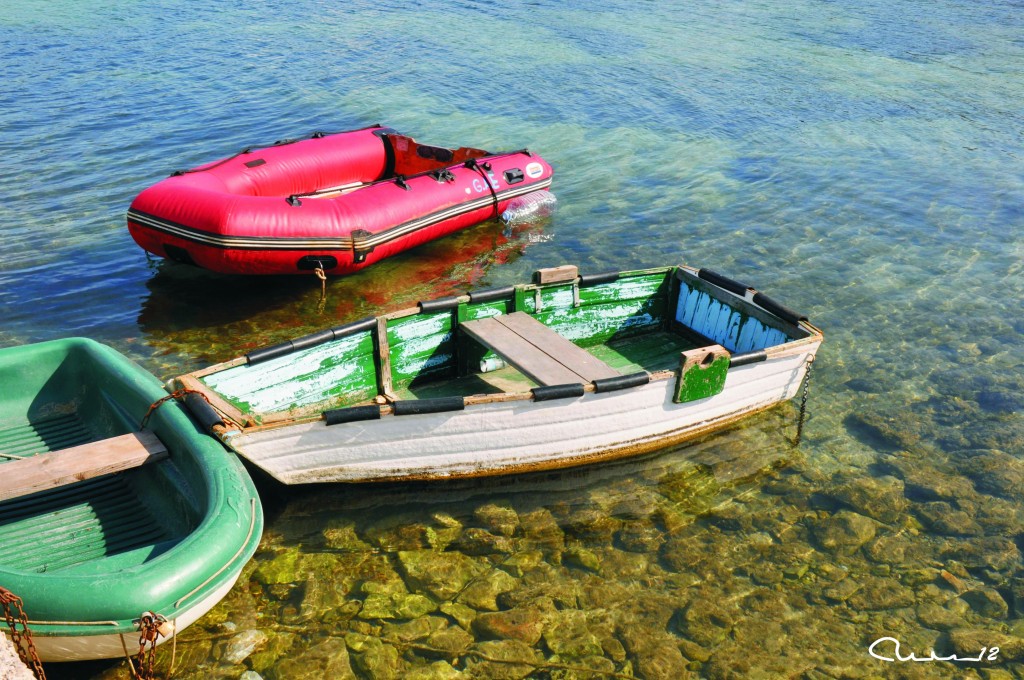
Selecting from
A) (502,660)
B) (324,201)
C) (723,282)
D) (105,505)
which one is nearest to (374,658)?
(502,660)

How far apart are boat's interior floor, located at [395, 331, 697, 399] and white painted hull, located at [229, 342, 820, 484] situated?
0.74 metres

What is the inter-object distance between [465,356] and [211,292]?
4.46 metres

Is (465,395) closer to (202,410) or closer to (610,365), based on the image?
(610,365)

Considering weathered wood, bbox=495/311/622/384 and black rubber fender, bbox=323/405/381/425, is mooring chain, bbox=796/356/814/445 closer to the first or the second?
Answer: weathered wood, bbox=495/311/622/384

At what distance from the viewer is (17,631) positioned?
15.6 feet

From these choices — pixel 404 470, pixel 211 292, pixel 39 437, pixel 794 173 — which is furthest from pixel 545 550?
pixel 794 173

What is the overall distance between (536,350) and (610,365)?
1.35 meters

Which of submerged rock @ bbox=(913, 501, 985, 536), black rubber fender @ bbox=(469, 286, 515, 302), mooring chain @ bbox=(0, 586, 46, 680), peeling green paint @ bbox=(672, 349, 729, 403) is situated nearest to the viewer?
mooring chain @ bbox=(0, 586, 46, 680)

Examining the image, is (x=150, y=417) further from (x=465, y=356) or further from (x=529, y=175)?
(x=529, y=175)

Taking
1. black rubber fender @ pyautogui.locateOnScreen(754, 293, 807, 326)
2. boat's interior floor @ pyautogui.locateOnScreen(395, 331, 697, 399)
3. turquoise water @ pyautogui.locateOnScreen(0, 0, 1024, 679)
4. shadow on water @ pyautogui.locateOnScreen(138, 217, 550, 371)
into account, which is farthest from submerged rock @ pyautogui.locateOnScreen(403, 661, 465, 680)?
shadow on water @ pyautogui.locateOnScreen(138, 217, 550, 371)

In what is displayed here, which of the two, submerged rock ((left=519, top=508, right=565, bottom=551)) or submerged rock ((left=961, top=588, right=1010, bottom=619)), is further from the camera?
submerged rock ((left=519, top=508, right=565, bottom=551))

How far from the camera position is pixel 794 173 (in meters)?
15.6

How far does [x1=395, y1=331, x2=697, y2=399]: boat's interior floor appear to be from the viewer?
8.27 m

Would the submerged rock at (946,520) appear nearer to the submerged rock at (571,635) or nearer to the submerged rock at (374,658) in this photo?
the submerged rock at (571,635)
